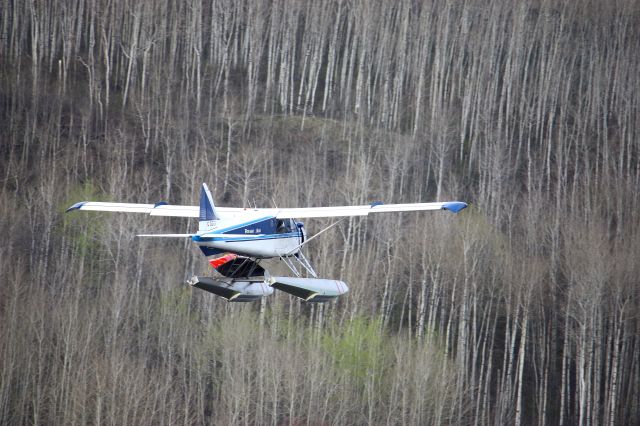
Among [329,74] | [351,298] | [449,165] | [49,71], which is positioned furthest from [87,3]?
[351,298]

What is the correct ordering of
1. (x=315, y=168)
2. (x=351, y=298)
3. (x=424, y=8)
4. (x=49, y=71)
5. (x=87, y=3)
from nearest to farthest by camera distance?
1. (x=351, y=298)
2. (x=315, y=168)
3. (x=49, y=71)
4. (x=87, y=3)
5. (x=424, y=8)

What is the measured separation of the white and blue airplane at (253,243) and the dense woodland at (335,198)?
39.4 ft

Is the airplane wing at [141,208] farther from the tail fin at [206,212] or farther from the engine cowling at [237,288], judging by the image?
the tail fin at [206,212]

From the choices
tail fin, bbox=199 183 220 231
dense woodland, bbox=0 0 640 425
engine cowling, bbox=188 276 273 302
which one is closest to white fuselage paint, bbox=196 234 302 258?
tail fin, bbox=199 183 220 231

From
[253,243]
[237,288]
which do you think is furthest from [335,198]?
[253,243]

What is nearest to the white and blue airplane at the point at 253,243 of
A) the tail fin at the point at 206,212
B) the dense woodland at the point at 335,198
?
the tail fin at the point at 206,212

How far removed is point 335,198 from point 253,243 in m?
25.4

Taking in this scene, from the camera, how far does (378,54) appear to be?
218ft

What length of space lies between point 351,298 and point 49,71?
75.6 ft

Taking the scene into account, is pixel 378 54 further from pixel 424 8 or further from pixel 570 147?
pixel 570 147

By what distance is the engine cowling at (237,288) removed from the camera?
96.3 ft

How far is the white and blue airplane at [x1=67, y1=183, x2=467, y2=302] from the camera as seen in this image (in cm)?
2767

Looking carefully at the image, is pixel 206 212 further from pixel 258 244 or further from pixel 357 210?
pixel 357 210

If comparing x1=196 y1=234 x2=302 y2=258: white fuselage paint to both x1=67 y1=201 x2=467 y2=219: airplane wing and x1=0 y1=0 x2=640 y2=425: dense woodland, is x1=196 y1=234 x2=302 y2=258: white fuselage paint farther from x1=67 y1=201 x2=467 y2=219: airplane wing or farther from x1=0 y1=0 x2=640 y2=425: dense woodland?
x1=0 y1=0 x2=640 y2=425: dense woodland
